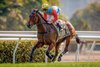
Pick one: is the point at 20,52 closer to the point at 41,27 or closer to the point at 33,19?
the point at 41,27

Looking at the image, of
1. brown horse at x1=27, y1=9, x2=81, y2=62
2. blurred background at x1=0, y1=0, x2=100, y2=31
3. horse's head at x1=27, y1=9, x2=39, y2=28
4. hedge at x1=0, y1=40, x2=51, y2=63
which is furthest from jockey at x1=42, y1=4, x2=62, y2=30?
blurred background at x1=0, y1=0, x2=100, y2=31

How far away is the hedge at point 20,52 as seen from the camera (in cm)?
1606

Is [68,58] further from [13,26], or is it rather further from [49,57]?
[13,26]

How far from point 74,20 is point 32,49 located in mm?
18492

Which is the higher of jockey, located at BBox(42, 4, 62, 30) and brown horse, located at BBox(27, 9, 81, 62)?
jockey, located at BBox(42, 4, 62, 30)

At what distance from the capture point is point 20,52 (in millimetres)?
16203

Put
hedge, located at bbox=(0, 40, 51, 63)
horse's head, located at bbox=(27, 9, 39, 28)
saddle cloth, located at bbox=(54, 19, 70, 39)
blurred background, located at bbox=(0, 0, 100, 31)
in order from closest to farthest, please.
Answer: horse's head, located at bbox=(27, 9, 39, 28) < saddle cloth, located at bbox=(54, 19, 70, 39) < hedge, located at bbox=(0, 40, 51, 63) < blurred background, located at bbox=(0, 0, 100, 31)

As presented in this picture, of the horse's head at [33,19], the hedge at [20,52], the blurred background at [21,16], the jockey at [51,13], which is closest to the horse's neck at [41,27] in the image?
the horse's head at [33,19]

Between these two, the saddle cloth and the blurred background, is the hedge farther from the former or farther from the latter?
the blurred background

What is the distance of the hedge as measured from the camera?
632 inches

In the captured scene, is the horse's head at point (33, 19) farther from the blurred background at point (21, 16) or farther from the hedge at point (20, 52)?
the blurred background at point (21, 16)

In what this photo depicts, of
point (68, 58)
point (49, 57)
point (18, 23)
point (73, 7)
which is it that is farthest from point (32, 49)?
point (73, 7)

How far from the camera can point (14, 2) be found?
3080 centimetres

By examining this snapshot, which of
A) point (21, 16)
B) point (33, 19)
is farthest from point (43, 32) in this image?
point (21, 16)
